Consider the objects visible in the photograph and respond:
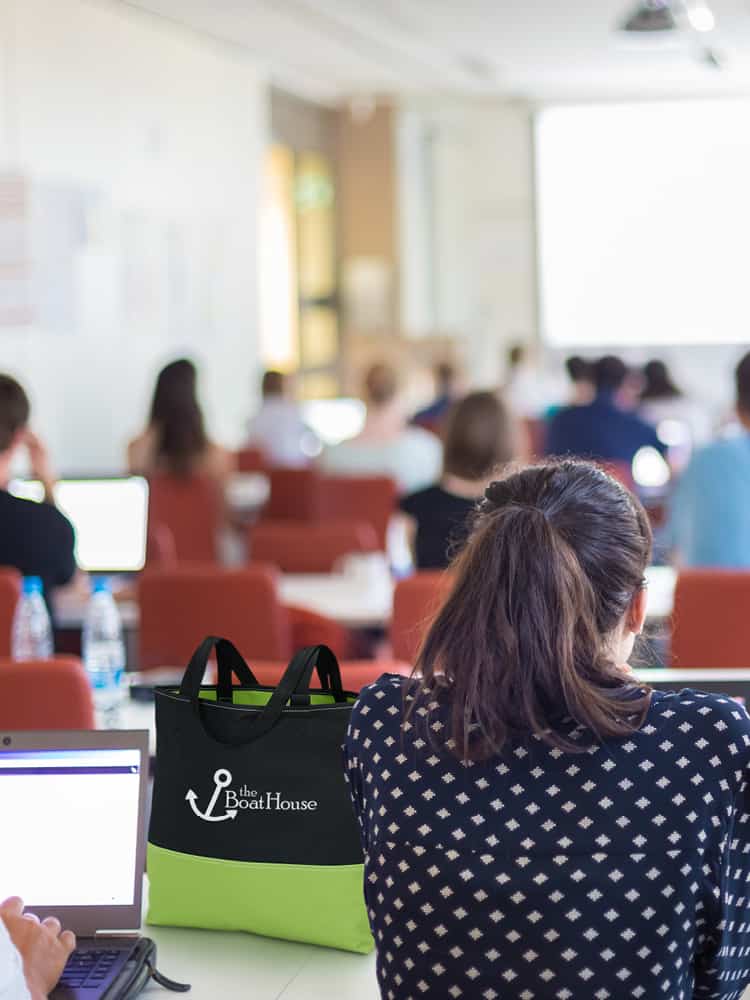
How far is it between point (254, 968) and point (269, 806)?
197 millimetres

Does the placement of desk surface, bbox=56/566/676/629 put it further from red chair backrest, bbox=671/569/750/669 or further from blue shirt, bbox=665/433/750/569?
red chair backrest, bbox=671/569/750/669

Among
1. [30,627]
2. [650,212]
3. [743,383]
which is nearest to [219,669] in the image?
[30,627]

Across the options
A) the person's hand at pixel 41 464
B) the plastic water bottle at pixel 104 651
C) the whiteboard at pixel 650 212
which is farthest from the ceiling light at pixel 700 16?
the plastic water bottle at pixel 104 651

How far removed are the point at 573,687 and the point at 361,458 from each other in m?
6.24

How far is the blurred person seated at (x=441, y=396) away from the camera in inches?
415

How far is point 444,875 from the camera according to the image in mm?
1598

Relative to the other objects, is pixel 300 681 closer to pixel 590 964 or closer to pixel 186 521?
pixel 590 964

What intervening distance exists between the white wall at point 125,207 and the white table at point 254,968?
21.0 feet

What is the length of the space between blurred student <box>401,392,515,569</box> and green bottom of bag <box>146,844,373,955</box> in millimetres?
2916

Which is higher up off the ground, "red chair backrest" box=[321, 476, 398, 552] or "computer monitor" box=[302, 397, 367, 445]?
"computer monitor" box=[302, 397, 367, 445]

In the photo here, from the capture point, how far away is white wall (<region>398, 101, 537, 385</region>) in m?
15.1

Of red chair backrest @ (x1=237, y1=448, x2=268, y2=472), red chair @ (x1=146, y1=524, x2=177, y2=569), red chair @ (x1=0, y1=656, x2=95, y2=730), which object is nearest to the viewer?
red chair @ (x1=0, y1=656, x2=95, y2=730)

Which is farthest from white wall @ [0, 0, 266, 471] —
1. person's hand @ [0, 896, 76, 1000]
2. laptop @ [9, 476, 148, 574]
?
person's hand @ [0, 896, 76, 1000]

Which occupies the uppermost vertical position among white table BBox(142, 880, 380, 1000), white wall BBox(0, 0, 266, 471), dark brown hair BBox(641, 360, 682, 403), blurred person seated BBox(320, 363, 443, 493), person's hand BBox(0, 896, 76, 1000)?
white wall BBox(0, 0, 266, 471)
